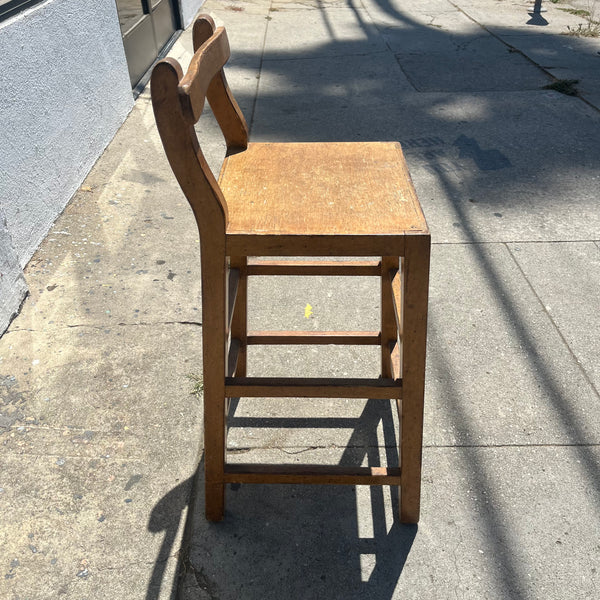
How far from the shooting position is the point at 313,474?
1540 millimetres

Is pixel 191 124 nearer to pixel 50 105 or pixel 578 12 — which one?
pixel 50 105

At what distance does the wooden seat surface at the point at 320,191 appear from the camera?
1283 millimetres

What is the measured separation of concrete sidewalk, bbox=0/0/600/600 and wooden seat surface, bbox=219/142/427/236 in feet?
2.65

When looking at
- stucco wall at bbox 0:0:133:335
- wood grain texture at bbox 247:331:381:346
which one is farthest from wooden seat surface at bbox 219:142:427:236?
stucco wall at bbox 0:0:133:335

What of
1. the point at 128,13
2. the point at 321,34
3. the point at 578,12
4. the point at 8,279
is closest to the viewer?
the point at 8,279

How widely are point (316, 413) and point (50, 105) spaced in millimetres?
2043

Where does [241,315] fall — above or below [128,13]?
below

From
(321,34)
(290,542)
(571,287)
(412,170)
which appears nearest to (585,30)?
(321,34)

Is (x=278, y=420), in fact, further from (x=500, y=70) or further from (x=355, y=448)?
(x=500, y=70)

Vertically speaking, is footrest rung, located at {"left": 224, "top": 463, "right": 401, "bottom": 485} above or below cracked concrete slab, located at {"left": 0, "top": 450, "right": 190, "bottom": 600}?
above

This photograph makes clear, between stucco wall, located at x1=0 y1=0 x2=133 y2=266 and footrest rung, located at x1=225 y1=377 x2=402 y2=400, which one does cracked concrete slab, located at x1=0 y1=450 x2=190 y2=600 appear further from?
stucco wall, located at x1=0 y1=0 x2=133 y2=266

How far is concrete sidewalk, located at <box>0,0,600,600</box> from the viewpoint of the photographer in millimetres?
1506

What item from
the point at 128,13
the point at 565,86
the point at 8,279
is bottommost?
the point at 565,86

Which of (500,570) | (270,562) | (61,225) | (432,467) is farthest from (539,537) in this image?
(61,225)
